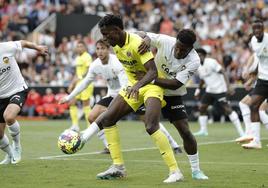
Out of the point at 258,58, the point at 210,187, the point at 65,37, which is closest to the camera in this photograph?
the point at 210,187

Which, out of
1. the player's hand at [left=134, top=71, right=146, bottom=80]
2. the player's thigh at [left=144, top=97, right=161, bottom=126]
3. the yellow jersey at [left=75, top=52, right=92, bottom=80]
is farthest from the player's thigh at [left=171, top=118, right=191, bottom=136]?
the yellow jersey at [left=75, top=52, right=92, bottom=80]

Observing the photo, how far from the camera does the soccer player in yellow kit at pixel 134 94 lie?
469 inches

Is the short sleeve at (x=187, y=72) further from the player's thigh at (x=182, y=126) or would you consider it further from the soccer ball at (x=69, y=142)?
the soccer ball at (x=69, y=142)

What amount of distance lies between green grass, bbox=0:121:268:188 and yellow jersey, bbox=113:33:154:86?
1.74 meters

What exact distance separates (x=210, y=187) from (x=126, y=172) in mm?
2244

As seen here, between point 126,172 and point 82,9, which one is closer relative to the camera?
point 126,172

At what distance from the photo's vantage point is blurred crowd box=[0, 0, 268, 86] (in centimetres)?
3356

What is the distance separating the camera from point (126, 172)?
13289mm

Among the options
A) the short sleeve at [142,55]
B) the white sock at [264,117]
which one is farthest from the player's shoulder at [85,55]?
the short sleeve at [142,55]

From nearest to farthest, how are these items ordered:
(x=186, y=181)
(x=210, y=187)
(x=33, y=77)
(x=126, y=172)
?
(x=210, y=187), (x=186, y=181), (x=126, y=172), (x=33, y=77)

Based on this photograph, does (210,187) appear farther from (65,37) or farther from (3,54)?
(65,37)

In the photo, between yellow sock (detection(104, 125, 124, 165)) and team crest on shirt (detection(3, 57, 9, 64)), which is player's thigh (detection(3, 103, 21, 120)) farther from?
yellow sock (detection(104, 125, 124, 165))

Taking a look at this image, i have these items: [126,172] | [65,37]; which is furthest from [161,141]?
[65,37]

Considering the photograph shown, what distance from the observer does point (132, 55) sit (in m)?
12.0
